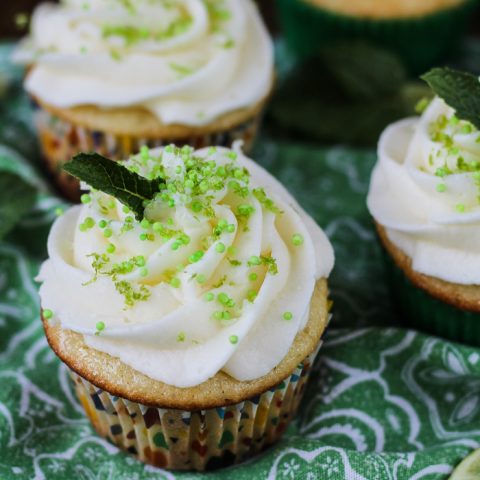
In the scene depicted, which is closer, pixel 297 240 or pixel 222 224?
pixel 222 224

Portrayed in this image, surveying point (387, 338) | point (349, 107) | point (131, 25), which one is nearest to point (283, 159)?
point (349, 107)

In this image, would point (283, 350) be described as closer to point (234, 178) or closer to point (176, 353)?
point (176, 353)

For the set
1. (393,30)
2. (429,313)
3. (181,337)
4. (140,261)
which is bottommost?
(429,313)

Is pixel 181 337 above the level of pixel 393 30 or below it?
above

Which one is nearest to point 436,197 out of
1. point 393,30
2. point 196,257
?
point 196,257

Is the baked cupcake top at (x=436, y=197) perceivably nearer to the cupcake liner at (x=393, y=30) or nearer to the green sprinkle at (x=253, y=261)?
the green sprinkle at (x=253, y=261)

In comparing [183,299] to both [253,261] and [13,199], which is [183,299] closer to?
[253,261]

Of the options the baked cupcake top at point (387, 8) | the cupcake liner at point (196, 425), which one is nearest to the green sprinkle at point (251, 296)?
the cupcake liner at point (196, 425)
